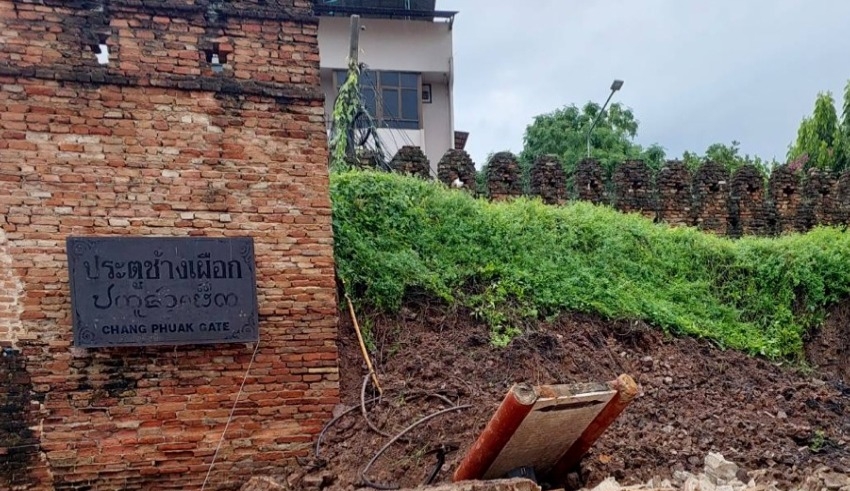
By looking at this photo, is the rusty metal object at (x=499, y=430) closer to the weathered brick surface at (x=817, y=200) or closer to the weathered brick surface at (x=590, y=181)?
the weathered brick surface at (x=590, y=181)

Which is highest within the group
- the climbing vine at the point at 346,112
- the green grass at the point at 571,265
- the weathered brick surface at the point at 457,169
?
the climbing vine at the point at 346,112

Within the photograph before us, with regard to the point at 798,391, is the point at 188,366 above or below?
above

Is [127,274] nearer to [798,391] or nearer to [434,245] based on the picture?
[434,245]

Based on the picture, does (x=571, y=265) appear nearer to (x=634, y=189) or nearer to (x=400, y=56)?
(x=634, y=189)

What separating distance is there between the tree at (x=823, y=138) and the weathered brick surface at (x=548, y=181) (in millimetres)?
12289

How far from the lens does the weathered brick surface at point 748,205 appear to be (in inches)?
465

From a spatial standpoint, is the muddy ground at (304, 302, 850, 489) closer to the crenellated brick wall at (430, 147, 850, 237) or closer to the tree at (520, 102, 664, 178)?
the crenellated brick wall at (430, 147, 850, 237)

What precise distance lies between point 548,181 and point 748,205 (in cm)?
411

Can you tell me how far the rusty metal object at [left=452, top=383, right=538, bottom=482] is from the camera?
3.93 m

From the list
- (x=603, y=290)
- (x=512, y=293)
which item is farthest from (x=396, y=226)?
(x=603, y=290)

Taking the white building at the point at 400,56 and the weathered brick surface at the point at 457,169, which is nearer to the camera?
the weathered brick surface at the point at 457,169

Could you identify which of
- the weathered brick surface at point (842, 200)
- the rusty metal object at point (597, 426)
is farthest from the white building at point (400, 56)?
the rusty metal object at point (597, 426)

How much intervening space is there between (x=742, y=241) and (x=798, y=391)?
11.8 ft

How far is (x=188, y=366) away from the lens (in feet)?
17.2
